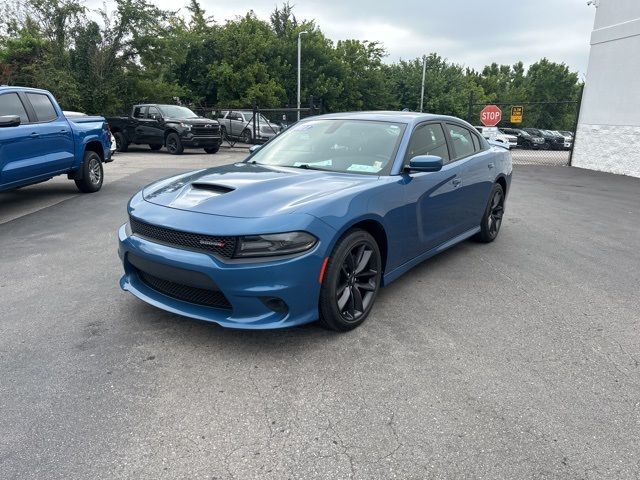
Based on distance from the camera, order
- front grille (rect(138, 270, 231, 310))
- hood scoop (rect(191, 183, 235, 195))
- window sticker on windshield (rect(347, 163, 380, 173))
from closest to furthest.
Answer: front grille (rect(138, 270, 231, 310)) → hood scoop (rect(191, 183, 235, 195)) → window sticker on windshield (rect(347, 163, 380, 173))

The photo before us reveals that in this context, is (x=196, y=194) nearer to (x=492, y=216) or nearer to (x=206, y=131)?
(x=492, y=216)

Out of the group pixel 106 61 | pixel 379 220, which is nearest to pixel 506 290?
pixel 379 220

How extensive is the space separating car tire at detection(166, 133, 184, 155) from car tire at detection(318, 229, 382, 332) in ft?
51.7

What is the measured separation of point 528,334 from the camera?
3.58 meters

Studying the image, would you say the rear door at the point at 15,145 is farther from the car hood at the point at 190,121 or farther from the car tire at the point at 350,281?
the car hood at the point at 190,121

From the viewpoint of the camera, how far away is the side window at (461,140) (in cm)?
504

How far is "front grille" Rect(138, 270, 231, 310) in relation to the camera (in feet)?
10.2

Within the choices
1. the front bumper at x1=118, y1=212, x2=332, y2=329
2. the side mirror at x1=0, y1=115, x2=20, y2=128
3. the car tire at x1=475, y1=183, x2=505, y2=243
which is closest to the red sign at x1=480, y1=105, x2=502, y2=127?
the car tire at x1=475, y1=183, x2=505, y2=243

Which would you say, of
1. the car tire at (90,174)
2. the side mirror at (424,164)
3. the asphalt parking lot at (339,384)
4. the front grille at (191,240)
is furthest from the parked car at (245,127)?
the front grille at (191,240)

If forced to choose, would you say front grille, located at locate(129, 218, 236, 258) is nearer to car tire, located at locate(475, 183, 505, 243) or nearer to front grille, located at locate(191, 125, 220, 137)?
car tire, located at locate(475, 183, 505, 243)

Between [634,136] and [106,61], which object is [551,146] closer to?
[634,136]

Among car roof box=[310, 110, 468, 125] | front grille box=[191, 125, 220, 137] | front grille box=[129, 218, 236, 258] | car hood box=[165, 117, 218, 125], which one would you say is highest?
car roof box=[310, 110, 468, 125]

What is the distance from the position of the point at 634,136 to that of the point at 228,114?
54.4 ft

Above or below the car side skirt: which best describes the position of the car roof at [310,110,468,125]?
above
